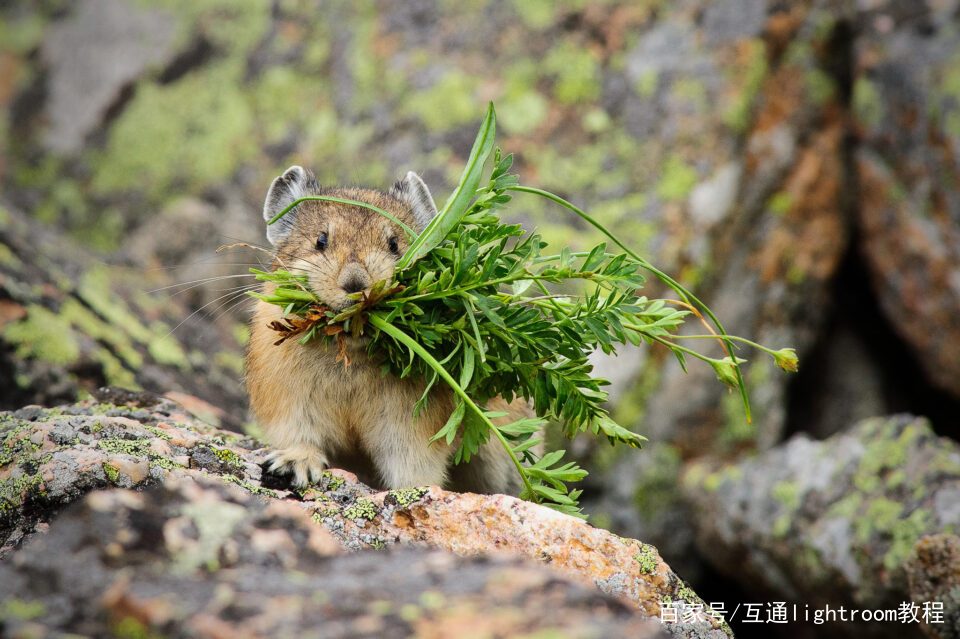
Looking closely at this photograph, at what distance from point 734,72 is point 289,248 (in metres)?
5.71

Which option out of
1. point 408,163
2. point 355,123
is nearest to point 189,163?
point 355,123

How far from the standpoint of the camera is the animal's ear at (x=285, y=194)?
587cm

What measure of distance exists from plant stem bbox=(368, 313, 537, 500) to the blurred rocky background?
2814 millimetres

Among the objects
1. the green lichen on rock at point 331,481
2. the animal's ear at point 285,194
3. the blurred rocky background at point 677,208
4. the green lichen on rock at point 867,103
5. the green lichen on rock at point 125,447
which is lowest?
the green lichen on rock at point 125,447

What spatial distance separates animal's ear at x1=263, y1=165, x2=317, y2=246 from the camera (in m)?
5.87

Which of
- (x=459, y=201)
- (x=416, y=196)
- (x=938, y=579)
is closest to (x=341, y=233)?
(x=416, y=196)

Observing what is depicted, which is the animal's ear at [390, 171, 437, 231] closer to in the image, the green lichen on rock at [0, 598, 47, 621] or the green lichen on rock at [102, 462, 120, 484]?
the green lichen on rock at [102, 462, 120, 484]

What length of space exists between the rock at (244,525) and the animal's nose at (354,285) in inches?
38.6

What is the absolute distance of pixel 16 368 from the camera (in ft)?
21.3

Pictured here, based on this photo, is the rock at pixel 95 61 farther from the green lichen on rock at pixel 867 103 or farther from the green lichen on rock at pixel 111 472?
the green lichen on rock at pixel 111 472

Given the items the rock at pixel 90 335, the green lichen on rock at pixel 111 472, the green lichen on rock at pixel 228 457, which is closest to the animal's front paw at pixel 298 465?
the green lichen on rock at pixel 228 457

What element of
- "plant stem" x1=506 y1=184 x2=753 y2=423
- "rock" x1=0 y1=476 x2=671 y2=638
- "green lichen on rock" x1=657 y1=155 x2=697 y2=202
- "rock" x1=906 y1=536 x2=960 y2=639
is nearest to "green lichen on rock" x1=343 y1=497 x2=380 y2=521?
"rock" x1=0 y1=476 x2=671 y2=638

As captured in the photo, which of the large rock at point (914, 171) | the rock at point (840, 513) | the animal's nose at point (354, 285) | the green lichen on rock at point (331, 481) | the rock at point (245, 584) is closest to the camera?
the rock at point (245, 584)

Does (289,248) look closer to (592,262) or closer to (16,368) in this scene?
(592,262)
